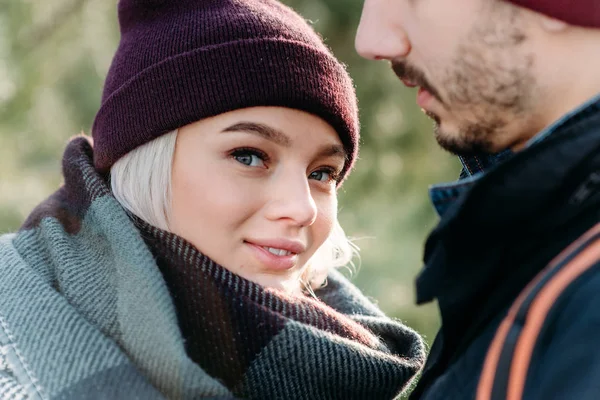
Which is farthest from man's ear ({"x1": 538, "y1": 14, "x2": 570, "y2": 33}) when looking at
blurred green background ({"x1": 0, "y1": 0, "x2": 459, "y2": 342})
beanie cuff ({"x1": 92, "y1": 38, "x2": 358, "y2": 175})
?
blurred green background ({"x1": 0, "y1": 0, "x2": 459, "y2": 342})

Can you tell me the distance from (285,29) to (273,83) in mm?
170

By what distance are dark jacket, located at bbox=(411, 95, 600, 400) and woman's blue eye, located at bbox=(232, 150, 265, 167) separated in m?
0.59

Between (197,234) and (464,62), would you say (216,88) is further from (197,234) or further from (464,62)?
(464,62)

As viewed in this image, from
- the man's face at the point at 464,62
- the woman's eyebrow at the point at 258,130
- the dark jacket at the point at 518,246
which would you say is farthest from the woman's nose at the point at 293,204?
the dark jacket at the point at 518,246

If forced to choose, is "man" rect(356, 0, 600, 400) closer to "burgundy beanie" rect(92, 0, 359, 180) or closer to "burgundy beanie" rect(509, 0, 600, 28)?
"burgundy beanie" rect(509, 0, 600, 28)

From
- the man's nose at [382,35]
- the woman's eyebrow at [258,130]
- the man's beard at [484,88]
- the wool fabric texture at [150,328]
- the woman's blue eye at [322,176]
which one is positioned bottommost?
the wool fabric texture at [150,328]

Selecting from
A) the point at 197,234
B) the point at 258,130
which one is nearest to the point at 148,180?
the point at 197,234

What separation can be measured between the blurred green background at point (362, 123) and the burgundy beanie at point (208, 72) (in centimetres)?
151

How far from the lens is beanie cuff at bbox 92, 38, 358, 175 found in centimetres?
167

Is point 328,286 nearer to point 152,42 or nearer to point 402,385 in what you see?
point 402,385

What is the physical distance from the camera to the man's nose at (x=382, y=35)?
1458 millimetres

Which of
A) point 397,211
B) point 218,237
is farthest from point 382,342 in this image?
point 397,211

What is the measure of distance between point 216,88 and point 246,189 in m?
0.23

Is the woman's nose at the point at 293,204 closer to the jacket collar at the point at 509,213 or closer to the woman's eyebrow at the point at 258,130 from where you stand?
the woman's eyebrow at the point at 258,130
